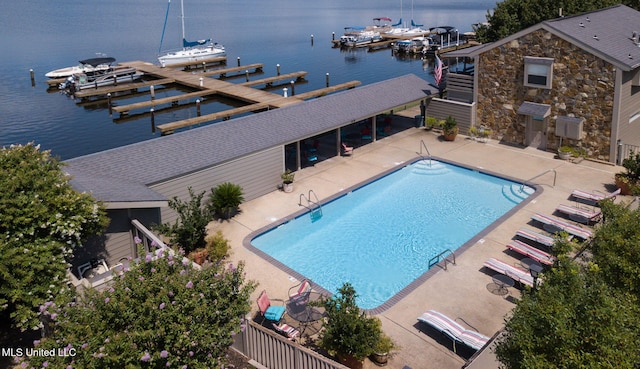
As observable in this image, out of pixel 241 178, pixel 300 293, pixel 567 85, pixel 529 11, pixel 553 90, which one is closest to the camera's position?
pixel 300 293

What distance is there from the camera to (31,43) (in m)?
88.9

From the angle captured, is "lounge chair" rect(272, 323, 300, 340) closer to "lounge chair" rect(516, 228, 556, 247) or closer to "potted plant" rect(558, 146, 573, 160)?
"lounge chair" rect(516, 228, 556, 247)

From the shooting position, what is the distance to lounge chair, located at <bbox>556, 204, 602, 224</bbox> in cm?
2244

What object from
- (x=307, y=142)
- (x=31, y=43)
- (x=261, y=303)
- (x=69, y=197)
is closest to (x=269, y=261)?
(x=261, y=303)

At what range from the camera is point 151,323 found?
34.7 feet

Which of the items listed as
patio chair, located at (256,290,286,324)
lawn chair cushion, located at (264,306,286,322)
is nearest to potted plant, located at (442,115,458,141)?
patio chair, located at (256,290,286,324)

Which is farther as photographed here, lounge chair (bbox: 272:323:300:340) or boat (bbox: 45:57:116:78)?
boat (bbox: 45:57:116:78)

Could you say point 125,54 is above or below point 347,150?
above

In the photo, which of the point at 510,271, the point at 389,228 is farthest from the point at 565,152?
the point at 510,271

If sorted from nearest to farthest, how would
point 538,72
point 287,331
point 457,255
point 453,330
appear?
point 453,330 < point 287,331 < point 457,255 < point 538,72

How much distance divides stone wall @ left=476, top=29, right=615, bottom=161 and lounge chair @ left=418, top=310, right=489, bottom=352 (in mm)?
18129

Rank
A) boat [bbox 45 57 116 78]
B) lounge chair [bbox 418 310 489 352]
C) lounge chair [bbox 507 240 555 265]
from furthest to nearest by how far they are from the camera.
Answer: boat [bbox 45 57 116 78] < lounge chair [bbox 507 240 555 265] < lounge chair [bbox 418 310 489 352]

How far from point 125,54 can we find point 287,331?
72231 mm

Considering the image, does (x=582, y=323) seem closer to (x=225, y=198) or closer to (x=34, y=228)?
(x=34, y=228)
